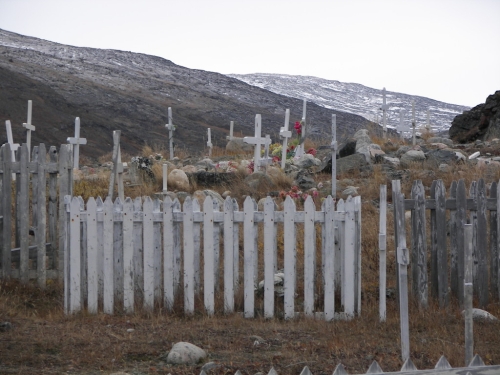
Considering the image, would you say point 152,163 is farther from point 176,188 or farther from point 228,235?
point 228,235

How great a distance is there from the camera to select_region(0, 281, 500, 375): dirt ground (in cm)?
469

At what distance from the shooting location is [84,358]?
4.84m

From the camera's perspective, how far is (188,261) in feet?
21.0

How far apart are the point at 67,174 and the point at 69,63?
66484mm

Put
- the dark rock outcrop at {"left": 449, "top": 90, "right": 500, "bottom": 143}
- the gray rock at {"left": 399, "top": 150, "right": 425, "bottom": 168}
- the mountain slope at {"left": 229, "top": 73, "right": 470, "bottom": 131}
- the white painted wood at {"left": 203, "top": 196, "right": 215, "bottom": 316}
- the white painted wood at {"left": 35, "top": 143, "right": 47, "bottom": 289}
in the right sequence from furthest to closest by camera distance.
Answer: the mountain slope at {"left": 229, "top": 73, "right": 470, "bottom": 131}, the dark rock outcrop at {"left": 449, "top": 90, "right": 500, "bottom": 143}, the gray rock at {"left": 399, "top": 150, "right": 425, "bottom": 168}, the white painted wood at {"left": 35, "top": 143, "right": 47, "bottom": 289}, the white painted wood at {"left": 203, "top": 196, "right": 215, "bottom": 316}

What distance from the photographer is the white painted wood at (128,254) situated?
6.47 metres

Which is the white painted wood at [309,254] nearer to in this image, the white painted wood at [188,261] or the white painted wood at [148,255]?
the white painted wood at [188,261]

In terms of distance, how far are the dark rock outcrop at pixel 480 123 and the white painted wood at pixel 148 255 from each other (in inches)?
598

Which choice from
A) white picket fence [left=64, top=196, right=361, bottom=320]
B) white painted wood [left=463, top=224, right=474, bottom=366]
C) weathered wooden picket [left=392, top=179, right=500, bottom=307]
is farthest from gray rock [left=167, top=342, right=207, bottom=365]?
weathered wooden picket [left=392, top=179, right=500, bottom=307]

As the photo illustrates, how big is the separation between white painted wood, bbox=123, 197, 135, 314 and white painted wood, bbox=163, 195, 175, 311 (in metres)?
0.31

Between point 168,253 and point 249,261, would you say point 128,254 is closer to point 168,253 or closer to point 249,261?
point 168,253

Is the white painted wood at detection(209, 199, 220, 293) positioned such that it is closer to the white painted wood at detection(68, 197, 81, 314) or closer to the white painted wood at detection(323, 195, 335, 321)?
the white painted wood at detection(323, 195, 335, 321)

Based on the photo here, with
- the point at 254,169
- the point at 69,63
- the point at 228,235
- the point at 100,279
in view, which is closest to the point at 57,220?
A: the point at 100,279

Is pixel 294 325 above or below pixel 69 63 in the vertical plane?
below
